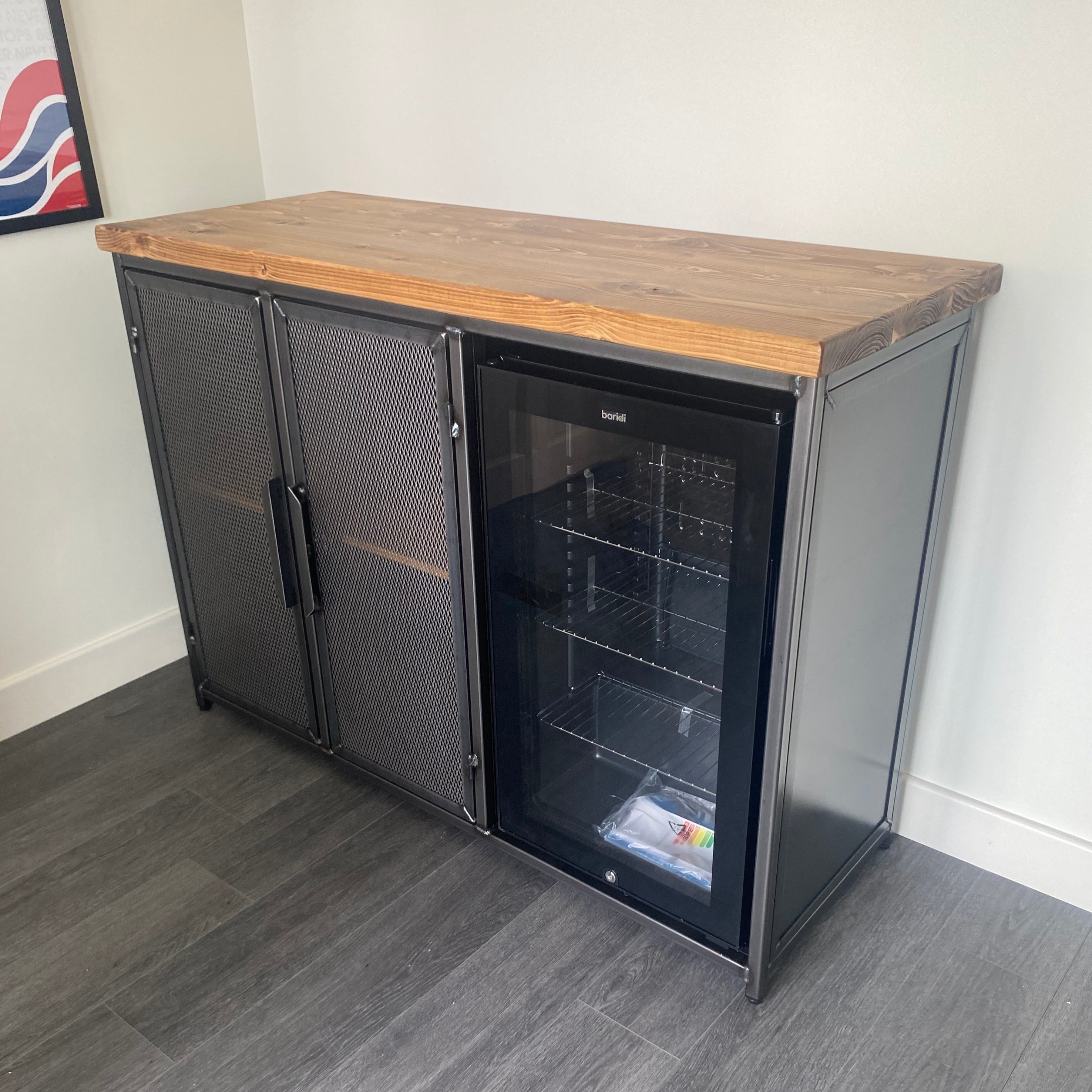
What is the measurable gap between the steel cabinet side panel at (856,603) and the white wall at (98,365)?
1778mm

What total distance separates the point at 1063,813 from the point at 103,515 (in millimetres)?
2176

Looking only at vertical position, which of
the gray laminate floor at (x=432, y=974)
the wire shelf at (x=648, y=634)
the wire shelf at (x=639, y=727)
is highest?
the wire shelf at (x=648, y=634)

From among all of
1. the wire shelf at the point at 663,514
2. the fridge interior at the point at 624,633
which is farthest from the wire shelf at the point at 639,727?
the wire shelf at the point at 663,514

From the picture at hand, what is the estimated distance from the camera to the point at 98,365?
2.46 m

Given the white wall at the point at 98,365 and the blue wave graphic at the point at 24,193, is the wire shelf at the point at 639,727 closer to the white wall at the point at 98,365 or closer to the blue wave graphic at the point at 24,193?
the white wall at the point at 98,365

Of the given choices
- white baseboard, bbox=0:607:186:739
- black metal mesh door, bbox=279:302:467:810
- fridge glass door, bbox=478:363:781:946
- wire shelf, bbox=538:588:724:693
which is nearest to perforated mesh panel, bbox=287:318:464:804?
black metal mesh door, bbox=279:302:467:810

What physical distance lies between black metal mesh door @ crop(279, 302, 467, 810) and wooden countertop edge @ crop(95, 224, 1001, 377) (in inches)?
2.9

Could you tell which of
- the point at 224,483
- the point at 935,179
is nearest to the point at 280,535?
the point at 224,483

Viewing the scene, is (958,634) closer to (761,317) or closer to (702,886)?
(702,886)

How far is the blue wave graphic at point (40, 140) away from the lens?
2186 mm

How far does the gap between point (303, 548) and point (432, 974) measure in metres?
0.81

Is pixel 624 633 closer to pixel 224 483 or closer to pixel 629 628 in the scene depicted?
pixel 629 628

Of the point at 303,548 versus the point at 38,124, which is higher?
the point at 38,124

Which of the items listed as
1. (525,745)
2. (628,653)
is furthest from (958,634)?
(525,745)
